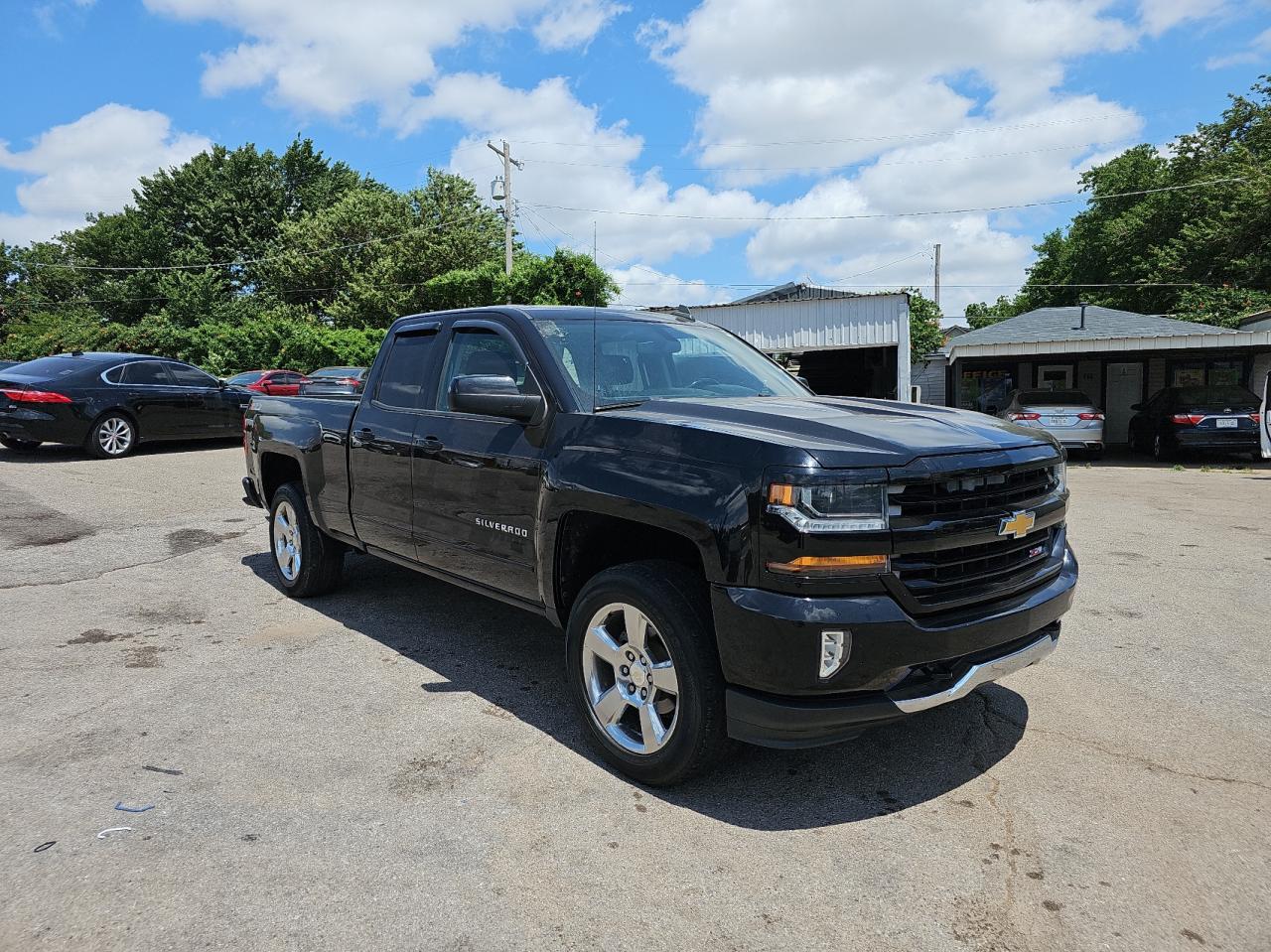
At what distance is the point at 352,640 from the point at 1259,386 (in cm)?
2179

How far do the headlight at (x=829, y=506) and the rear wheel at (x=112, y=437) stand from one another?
13374 mm

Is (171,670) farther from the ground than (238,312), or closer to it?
closer to it

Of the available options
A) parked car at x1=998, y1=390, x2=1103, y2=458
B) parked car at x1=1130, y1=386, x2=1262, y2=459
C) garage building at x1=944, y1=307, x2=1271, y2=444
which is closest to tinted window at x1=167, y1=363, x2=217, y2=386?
parked car at x1=998, y1=390, x2=1103, y2=458

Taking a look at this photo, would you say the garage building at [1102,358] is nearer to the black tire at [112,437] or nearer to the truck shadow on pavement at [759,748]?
the truck shadow on pavement at [759,748]

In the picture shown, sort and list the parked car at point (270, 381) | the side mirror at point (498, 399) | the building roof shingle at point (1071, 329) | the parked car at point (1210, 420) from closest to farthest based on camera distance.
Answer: the side mirror at point (498, 399), the parked car at point (1210, 420), the building roof shingle at point (1071, 329), the parked car at point (270, 381)

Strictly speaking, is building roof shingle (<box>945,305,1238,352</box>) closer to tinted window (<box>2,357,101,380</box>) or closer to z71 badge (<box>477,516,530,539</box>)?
tinted window (<box>2,357,101,380</box>)

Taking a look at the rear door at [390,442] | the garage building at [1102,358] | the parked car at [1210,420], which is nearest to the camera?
the rear door at [390,442]

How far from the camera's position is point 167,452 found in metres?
14.5

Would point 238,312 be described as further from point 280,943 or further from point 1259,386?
point 280,943

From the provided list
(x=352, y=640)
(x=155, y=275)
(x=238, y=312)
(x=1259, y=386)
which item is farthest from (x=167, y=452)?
Result: (x=155, y=275)

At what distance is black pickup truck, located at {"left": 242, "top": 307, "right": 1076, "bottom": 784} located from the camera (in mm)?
2807

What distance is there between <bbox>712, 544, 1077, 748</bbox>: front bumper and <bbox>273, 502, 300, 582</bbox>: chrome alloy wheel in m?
3.98

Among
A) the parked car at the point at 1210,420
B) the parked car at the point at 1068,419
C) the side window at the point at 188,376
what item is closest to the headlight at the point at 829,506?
the side window at the point at 188,376

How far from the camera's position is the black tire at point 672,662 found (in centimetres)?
300
